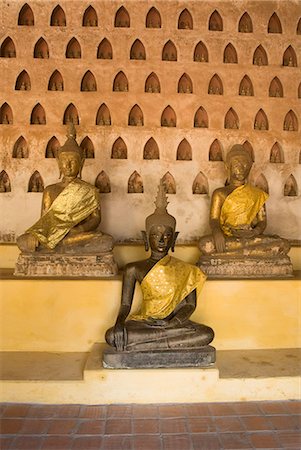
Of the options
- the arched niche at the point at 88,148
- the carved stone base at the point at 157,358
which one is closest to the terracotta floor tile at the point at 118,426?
the carved stone base at the point at 157,358

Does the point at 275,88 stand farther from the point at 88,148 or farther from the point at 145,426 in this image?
the point at 145,426

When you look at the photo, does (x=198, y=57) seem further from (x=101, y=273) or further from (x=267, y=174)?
(x=101, y=273)

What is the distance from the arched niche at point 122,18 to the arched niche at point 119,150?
55.3 inches

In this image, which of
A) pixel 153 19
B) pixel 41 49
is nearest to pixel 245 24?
pixel 153 19

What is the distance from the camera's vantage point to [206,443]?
A: 9.77 feet

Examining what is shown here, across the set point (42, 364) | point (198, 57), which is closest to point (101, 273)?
point (42, 364)

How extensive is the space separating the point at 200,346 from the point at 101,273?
4.15 ft

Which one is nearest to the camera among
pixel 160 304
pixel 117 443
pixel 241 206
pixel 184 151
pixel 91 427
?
pixel 117 443

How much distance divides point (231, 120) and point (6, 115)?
2.75 metres

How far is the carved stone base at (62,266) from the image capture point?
4.47m

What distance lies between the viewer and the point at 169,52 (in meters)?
5.98

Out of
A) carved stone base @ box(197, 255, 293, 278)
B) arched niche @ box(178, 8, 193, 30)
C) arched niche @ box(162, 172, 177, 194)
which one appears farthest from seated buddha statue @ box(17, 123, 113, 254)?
arched niche @ box(178, 8, 193, 30)

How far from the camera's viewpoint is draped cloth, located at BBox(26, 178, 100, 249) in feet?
15.0

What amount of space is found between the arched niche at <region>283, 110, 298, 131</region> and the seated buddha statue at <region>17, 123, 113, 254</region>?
8.93 feet
